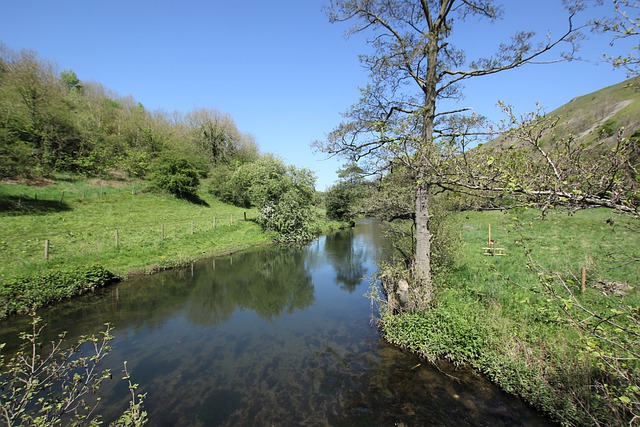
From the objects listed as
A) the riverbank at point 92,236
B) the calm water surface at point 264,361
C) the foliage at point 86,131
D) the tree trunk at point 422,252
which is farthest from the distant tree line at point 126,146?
the tree trunk at point 422,252

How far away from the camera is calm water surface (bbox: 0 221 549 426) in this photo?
666 centimetres

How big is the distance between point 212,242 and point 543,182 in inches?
1005

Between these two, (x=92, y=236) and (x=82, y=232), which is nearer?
(x=92, y=236)

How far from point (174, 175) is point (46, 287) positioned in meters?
28.6

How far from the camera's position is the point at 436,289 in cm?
991

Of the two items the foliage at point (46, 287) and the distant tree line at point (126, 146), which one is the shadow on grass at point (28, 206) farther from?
the foliage at point (46, 287)

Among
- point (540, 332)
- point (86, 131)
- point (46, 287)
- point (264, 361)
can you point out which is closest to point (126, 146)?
point (86, 131)

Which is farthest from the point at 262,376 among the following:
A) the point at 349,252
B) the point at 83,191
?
the point at 83,191

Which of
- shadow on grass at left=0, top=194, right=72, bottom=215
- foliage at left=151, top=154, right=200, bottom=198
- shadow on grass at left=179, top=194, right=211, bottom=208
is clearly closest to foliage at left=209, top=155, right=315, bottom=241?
foliage at left=151, top=154, right=200, bottom=198

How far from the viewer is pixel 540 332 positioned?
737cm

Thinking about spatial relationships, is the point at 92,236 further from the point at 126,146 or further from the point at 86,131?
the point at 126,146

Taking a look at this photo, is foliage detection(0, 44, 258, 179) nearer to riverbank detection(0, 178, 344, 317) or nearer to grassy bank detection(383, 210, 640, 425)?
riverbank detection(0, 178, 344, 317)

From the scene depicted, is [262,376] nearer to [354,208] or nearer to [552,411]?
[354,208]

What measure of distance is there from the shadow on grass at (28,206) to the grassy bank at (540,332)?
89.7 feet
